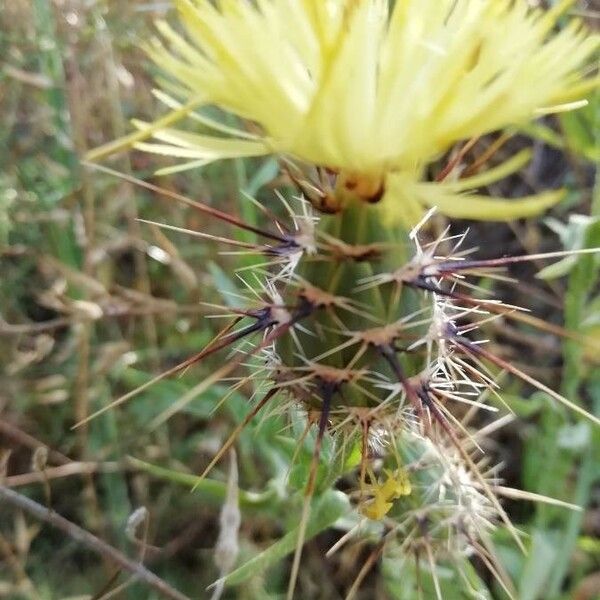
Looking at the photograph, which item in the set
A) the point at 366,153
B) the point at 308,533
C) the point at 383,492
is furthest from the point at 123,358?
the point at 366,153

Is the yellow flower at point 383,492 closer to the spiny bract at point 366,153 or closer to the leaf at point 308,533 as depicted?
the spiny bract at point 366,153

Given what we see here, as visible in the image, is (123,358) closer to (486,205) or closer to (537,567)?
(537,567)

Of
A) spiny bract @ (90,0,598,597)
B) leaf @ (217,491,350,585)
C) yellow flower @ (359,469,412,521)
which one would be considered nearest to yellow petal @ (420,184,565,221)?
spiny bract @ (90,0,598,597)

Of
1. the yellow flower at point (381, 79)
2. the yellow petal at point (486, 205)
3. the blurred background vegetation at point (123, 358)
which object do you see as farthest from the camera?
the blurred background vegetation at point (123, 358)

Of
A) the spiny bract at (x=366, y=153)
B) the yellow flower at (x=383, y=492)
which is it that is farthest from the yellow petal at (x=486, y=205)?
the yellow flower at (x=383, y=492)

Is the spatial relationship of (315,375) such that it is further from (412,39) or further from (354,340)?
(412,39)

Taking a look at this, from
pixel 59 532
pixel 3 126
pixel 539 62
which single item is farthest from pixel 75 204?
pixel 539 62
